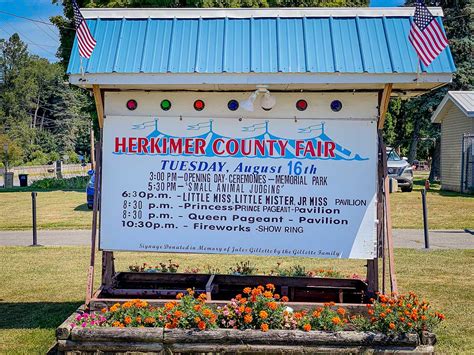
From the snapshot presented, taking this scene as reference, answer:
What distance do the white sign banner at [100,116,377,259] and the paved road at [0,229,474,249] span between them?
7.23 m

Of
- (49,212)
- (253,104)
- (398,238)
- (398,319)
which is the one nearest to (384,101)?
(253,104)

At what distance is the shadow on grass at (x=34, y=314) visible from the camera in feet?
22.4

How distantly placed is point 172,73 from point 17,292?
477 centimetres

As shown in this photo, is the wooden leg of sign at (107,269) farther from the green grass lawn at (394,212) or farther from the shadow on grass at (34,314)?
the green grass lawn at (394,212)

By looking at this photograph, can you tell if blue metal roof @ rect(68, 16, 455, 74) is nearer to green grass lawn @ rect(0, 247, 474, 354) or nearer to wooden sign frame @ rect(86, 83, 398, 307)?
wooden sign frame @ rect(86, 83, 398, 307)

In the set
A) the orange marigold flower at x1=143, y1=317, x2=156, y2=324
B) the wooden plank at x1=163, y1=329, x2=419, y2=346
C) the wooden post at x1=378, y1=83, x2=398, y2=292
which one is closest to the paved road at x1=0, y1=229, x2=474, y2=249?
the wooden post at x1=378, y1=83, x2=398, y2=292

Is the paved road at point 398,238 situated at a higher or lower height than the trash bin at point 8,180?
lower

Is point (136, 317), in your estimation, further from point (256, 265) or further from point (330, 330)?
point (256, 265)

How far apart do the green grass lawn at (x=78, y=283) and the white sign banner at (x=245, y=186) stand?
58.7 inches

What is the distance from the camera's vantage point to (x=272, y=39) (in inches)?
230

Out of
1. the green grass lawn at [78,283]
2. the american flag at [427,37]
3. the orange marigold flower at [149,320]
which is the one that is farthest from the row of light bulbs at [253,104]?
the green grass lawn at [78,283]

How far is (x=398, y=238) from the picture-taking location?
13.9 meters

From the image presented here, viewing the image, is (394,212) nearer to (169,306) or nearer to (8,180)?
(169,306)

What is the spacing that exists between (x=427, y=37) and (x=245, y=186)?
228 cm
